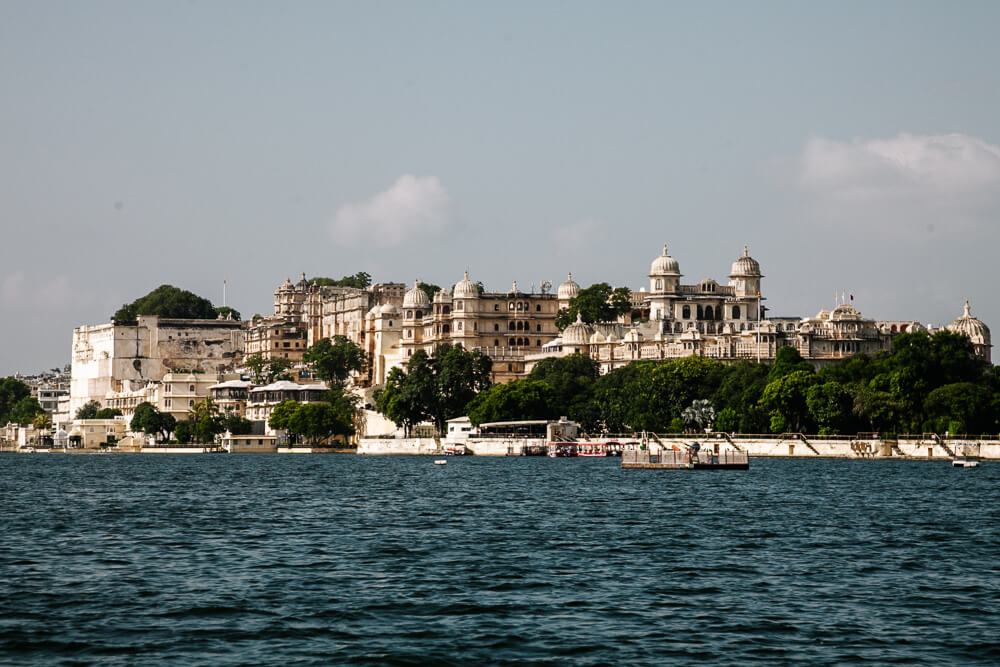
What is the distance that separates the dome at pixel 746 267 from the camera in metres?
→ 167

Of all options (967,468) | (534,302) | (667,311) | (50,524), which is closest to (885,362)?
(967,468)

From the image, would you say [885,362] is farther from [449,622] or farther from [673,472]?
[449,622]

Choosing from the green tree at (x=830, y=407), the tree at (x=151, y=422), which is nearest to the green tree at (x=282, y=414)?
the tree at (x=151, y=422)

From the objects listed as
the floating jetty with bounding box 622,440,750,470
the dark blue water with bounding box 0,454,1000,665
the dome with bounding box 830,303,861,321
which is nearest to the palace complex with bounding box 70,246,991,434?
the dome with bounding box 830,303,861,321

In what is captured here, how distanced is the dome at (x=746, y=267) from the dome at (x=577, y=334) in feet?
51.6

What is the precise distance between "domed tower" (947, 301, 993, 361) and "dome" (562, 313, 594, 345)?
3513 centimetres

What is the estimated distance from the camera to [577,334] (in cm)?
16525

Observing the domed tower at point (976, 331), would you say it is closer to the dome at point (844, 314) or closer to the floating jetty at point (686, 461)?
the dome at point (844, 314)

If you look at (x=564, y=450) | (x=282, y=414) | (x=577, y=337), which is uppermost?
(x=577, y=337)

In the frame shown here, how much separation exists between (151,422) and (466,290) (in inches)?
1517

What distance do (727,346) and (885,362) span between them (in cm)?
3022

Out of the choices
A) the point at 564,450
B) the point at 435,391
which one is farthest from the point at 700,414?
the point at 435,391

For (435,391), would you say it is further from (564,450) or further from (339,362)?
(339,362)

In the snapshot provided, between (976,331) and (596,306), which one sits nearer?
(976,331)
